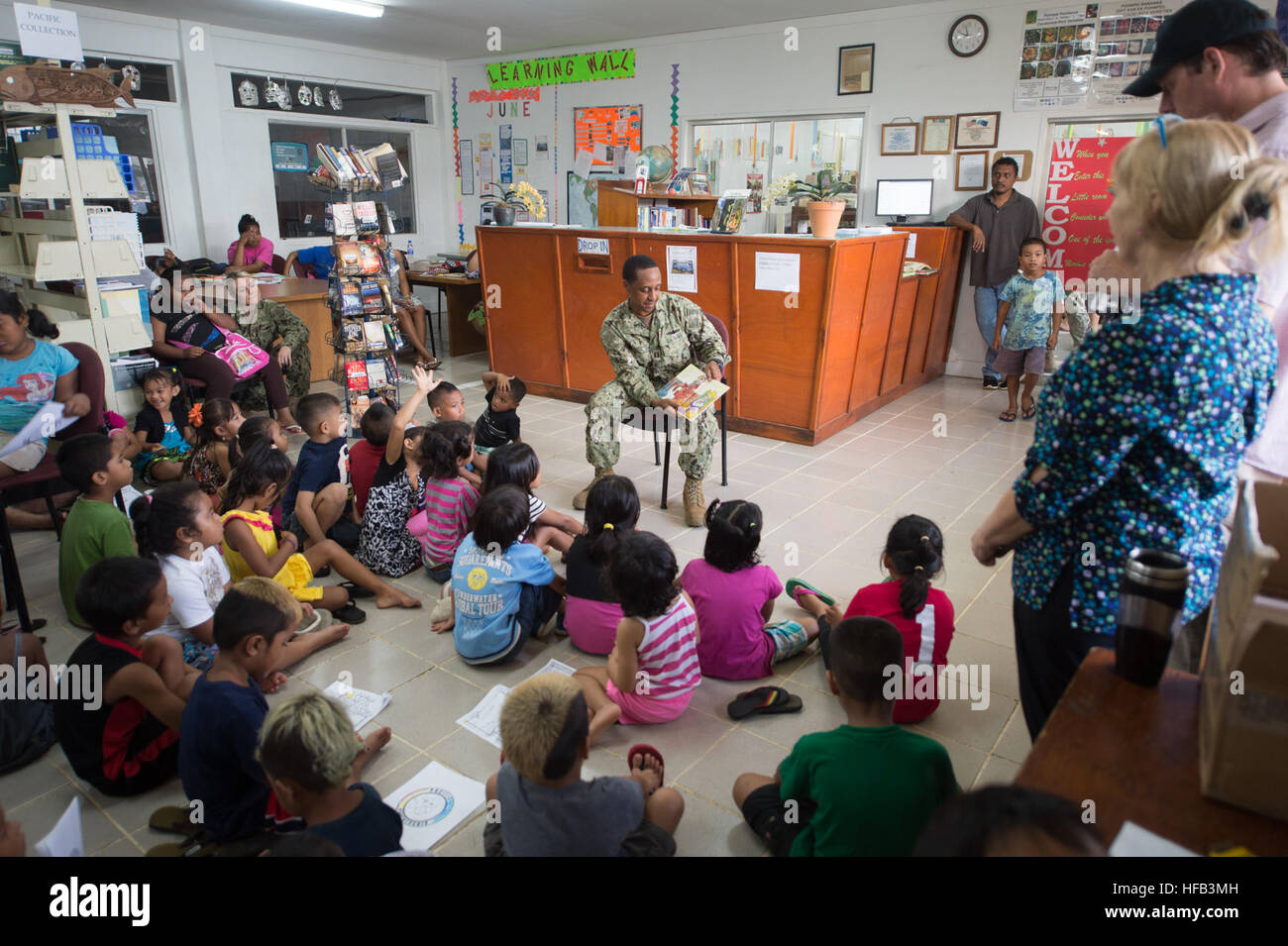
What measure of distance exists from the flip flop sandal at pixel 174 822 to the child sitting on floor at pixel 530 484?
1.42 m

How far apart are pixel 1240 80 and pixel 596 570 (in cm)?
214

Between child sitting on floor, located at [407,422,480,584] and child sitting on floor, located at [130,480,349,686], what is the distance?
857 mm

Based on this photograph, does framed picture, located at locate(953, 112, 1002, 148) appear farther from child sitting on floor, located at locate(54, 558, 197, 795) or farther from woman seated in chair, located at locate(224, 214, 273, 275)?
child sitting on floor, located at locate(54, 558, 197, 795)

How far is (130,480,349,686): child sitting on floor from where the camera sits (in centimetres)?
243

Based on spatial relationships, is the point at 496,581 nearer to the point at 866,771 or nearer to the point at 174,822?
the point at 174,822

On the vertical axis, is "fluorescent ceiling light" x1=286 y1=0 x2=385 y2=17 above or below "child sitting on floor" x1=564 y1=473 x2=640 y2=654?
above

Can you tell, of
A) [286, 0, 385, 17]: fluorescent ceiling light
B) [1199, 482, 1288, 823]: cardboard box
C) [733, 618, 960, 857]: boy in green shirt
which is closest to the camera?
[1199, 482, 1288, 823]: cardboard box

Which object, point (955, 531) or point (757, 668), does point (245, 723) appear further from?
point (955, 531)

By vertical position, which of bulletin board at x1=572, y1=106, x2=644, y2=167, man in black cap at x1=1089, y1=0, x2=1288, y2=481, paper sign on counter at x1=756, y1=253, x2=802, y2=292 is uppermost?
bulletin board at x1=572, y1=106, x2=644, y2=167

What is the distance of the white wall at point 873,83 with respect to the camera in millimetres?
6398

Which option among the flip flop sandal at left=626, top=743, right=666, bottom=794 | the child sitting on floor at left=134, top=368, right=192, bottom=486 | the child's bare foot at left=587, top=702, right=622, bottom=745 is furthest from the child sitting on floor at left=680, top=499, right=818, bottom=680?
the child sitting on floor at left=134, top=368, right=192, bottom=486

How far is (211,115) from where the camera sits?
319 inches

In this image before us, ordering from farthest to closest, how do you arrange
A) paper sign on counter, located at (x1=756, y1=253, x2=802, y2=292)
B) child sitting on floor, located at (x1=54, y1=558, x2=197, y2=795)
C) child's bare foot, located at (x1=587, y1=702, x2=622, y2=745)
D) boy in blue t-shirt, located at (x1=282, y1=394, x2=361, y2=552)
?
paper sign on counter, located at (x1=756, y1=253, x2=802, y2=292) → boy in blue t-shirt, located at (x1=282, y1=394, x2=361, y2=552) → child's bare foot, located at (x1=587, y1=702, x2=622, y2=745) → child sitting on floor, located at (x1=54, y1=558, x2=197, y2=795)
